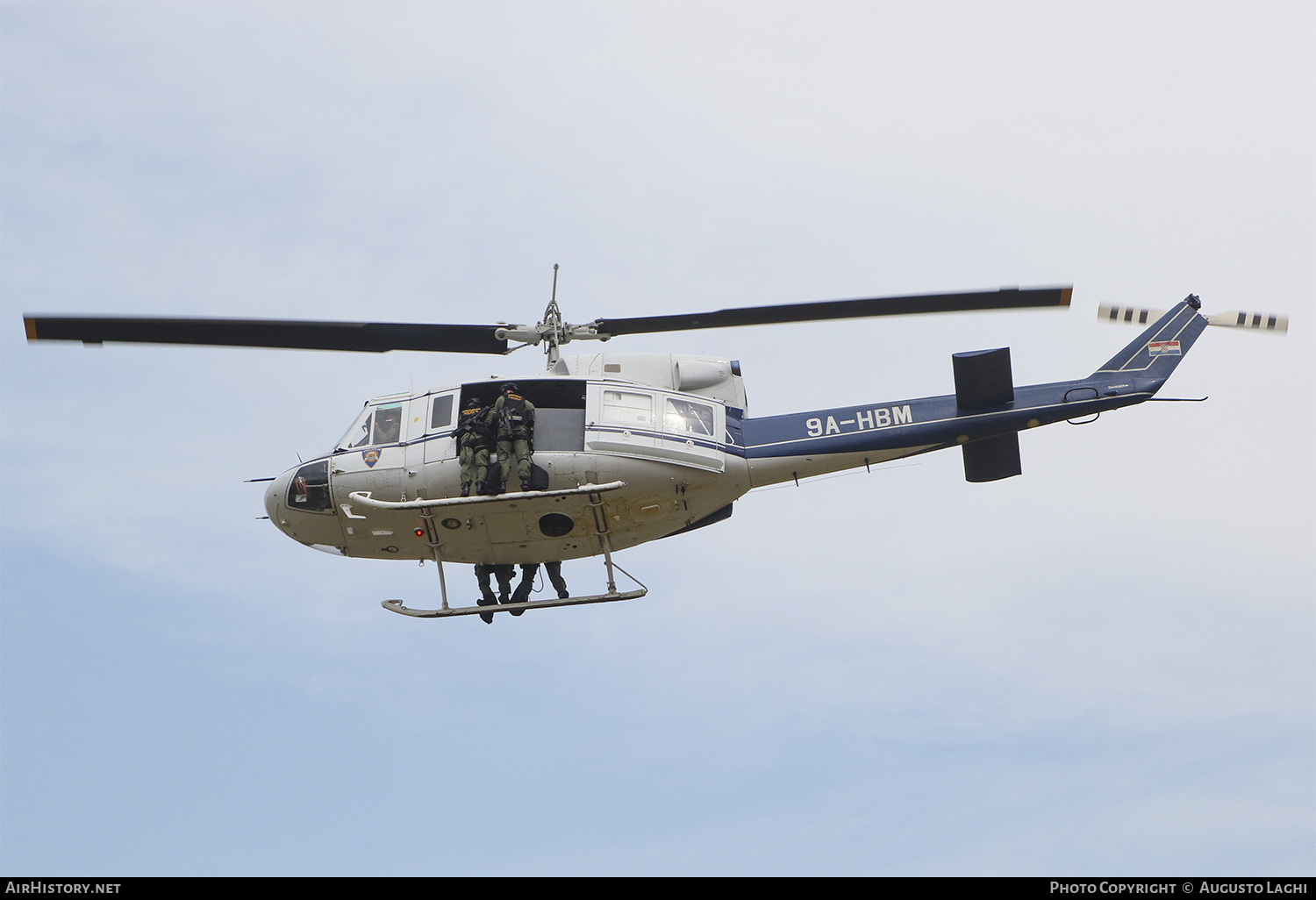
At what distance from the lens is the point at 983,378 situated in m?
18.9

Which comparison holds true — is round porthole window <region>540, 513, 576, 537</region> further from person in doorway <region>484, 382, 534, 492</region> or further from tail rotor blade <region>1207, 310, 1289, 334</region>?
tail rotor blade <region>1207, 310, 1289, 334</region>

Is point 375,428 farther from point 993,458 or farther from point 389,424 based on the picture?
point 993,458

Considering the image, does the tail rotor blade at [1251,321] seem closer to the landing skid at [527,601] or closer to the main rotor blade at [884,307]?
the main rotor blade at [884,307]

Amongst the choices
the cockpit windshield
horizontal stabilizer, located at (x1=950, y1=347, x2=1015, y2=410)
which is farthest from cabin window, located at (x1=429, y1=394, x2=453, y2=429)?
horizontal stabilizer, located at (x1=950, y1=347, x2=1015, y2=410)

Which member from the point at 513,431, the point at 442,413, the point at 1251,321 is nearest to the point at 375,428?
the point at 442,413

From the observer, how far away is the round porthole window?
59.5 feet

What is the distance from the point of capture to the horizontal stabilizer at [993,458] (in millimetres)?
19703

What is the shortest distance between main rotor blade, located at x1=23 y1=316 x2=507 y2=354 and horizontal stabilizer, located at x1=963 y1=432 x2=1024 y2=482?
765cm

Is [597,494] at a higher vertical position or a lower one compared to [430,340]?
lower
